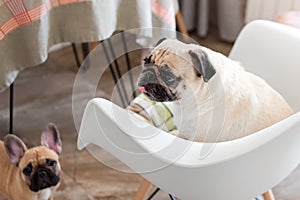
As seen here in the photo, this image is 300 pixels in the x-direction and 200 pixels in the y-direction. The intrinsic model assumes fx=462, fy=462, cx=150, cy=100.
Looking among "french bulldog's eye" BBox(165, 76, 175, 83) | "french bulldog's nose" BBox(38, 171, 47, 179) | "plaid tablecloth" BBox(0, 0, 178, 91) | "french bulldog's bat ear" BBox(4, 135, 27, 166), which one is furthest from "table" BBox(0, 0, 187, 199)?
"french bulldog's eye" BBox(165, 76, 175, 83)

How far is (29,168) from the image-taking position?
1357 mm

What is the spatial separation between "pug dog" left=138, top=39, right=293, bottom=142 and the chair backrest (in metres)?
0.16

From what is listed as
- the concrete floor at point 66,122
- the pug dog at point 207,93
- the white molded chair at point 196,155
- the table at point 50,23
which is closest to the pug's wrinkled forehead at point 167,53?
the pug dog at point 207,93

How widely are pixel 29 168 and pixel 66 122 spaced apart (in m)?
0.66

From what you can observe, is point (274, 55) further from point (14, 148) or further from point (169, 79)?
point (14, 148)

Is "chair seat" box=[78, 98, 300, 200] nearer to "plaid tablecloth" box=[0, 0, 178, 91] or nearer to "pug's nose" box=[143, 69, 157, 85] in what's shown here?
"pug's nose" box=[143, 69, 157, 85]

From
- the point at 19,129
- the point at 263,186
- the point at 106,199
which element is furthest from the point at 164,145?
the point at 19,129

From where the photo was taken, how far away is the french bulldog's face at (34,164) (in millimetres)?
1340

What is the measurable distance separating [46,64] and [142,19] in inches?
44.7

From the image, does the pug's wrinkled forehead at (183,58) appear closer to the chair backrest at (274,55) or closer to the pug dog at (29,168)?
the chair backrest at (274,55)

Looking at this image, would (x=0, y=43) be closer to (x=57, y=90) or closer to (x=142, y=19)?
(x=142, y=19)

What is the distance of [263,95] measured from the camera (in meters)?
1.16

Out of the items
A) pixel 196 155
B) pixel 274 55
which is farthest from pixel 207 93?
pixel 274 55

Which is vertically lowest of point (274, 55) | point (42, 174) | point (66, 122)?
point (66, 122)
